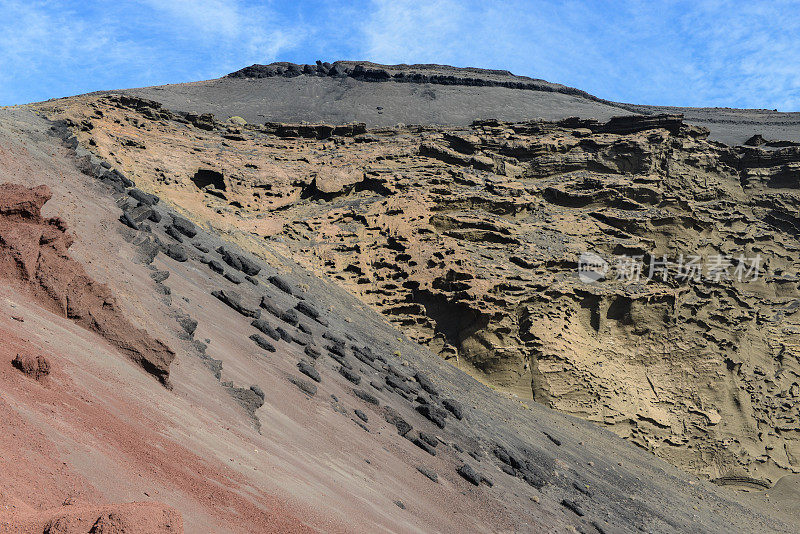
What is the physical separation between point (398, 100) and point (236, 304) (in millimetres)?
31230

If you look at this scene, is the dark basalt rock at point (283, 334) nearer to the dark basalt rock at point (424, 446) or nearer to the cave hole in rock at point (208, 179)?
the dark basalt rock at point (424, 446)

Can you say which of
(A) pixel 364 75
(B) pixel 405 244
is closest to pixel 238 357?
(B) pixel 405 244

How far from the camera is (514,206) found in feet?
75.2

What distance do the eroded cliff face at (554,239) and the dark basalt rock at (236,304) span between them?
21.9ft

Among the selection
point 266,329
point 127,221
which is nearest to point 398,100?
point 127,221

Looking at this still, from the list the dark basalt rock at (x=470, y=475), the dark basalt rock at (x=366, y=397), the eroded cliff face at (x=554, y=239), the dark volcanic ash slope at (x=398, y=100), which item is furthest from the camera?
the dark volcanic ash slope at (x=398, y=100)

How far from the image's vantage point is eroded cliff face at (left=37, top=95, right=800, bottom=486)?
65.2 feet

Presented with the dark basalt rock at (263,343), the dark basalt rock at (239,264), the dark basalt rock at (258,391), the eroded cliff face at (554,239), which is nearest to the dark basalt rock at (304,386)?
the dark basalt rock at (263,343)

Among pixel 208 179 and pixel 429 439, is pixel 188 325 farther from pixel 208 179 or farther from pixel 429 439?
pixel 208 179

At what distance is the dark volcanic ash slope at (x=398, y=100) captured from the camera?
122 feet

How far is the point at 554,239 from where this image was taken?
22.4m

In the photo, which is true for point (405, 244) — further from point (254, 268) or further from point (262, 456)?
point (262, 456)

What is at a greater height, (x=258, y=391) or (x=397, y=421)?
(x=258, y=391)

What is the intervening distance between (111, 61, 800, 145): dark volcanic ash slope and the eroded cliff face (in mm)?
10993
